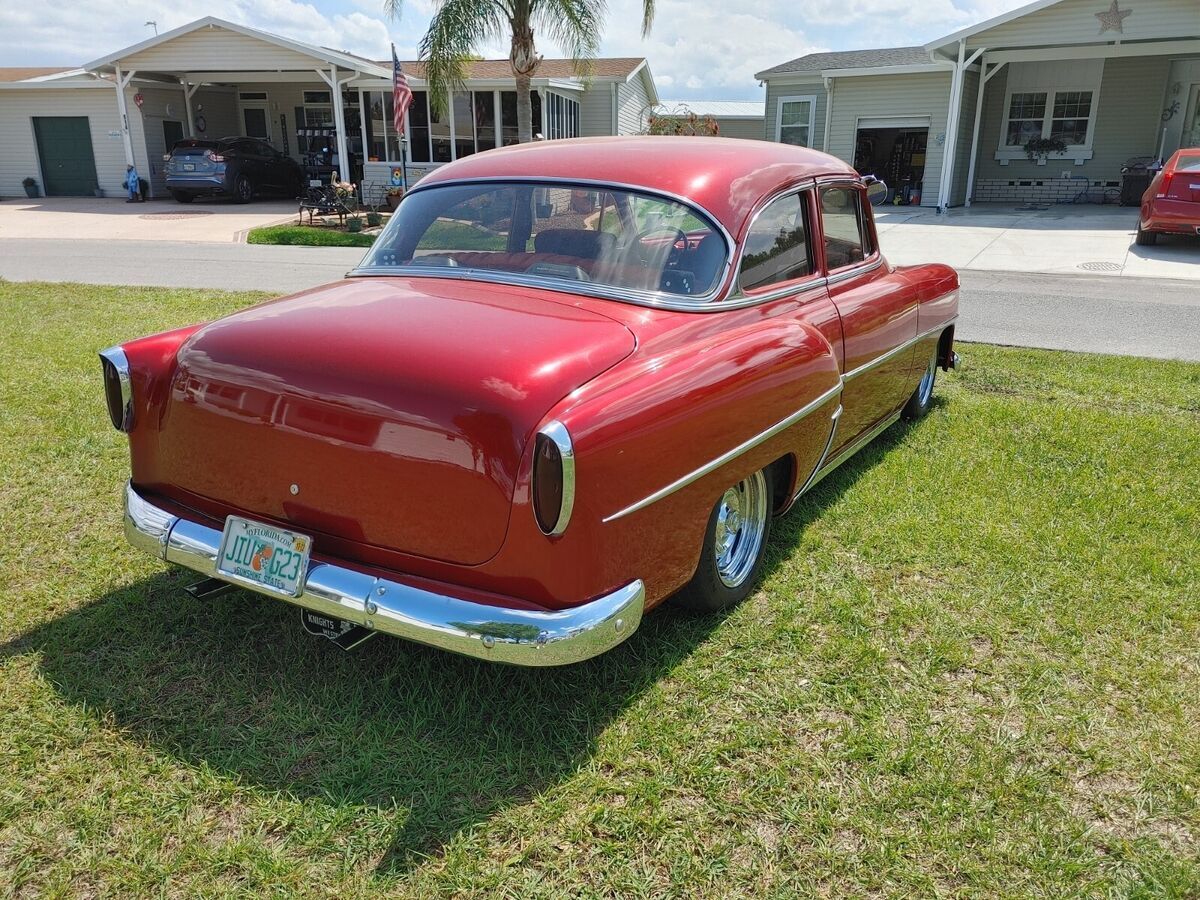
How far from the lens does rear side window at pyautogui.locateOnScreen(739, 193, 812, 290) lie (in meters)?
3.55

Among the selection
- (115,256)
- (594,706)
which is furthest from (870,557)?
(115,256)

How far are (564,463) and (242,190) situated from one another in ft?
77.5

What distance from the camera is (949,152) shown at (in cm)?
1923

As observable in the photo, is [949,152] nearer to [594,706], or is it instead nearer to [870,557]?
[870,557]

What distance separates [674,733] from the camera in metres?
2.77

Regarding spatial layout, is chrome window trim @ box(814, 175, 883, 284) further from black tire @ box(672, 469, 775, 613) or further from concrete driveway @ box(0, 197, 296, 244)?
concrete driveway @ box(0, 197, 296, 244)

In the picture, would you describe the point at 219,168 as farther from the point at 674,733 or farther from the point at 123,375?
the point at 674,733

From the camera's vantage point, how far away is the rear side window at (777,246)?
3.55 metres

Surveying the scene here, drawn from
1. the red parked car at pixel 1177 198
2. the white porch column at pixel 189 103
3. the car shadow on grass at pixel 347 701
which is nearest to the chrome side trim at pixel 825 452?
the car shadow on grass at pixel 347 701

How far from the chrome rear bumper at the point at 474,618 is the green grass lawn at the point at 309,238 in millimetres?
13979

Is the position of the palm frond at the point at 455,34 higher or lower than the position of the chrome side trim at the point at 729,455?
higher

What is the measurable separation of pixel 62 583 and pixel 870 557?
10.8ft

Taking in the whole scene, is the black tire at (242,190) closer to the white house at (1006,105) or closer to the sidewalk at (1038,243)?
the white house at (1006,105)

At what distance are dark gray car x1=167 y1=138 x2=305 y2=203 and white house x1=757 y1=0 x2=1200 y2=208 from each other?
530 inches
